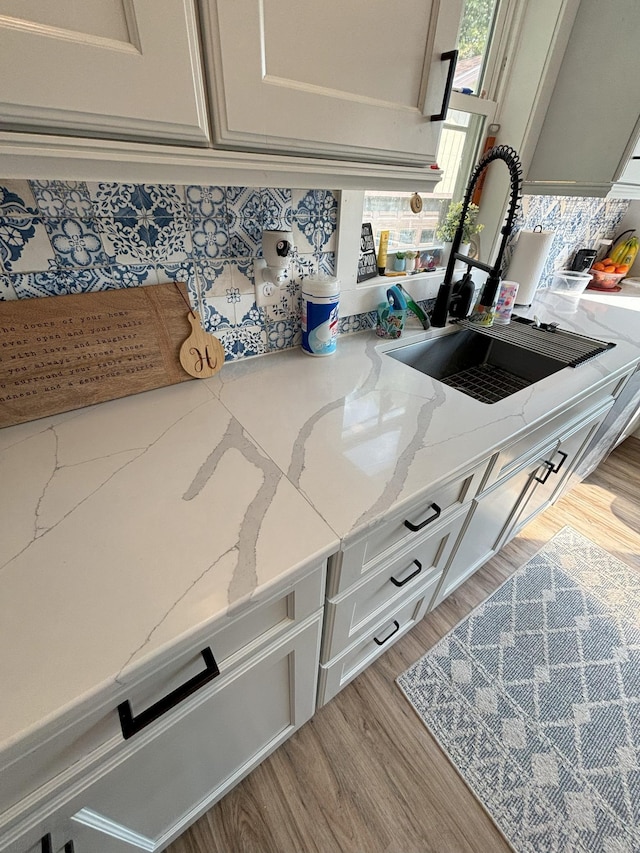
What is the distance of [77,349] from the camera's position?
80 centimetres

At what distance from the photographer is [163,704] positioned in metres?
0.52

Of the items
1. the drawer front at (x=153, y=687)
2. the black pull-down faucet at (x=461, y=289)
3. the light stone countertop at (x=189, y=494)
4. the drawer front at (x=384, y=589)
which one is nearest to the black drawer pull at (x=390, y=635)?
the drawer front at (x=384, y=589)

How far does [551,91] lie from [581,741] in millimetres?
2077

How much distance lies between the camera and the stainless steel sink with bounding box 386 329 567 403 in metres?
1.31

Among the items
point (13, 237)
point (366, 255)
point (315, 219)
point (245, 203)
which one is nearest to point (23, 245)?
point (13, 237)

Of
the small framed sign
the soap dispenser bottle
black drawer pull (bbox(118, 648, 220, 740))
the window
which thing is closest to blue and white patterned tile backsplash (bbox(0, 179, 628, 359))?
the small framed sign

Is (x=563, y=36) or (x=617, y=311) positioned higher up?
(x=563, y=36)

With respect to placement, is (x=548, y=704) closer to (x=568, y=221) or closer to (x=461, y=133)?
(x=461, y=133)

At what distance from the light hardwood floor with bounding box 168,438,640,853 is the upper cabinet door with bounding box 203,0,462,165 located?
1453 mm

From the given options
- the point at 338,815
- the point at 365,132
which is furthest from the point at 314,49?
the point at 338,815

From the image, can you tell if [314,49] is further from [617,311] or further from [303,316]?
[617,311]

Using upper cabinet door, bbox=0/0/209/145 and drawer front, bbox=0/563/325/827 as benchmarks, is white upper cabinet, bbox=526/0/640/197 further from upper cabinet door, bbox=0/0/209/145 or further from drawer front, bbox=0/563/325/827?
drawer front, bbox=0/563/325/827

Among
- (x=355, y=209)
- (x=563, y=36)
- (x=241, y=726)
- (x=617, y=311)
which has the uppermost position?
(x=563, y=36)

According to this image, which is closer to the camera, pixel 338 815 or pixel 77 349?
pixel 77 349
